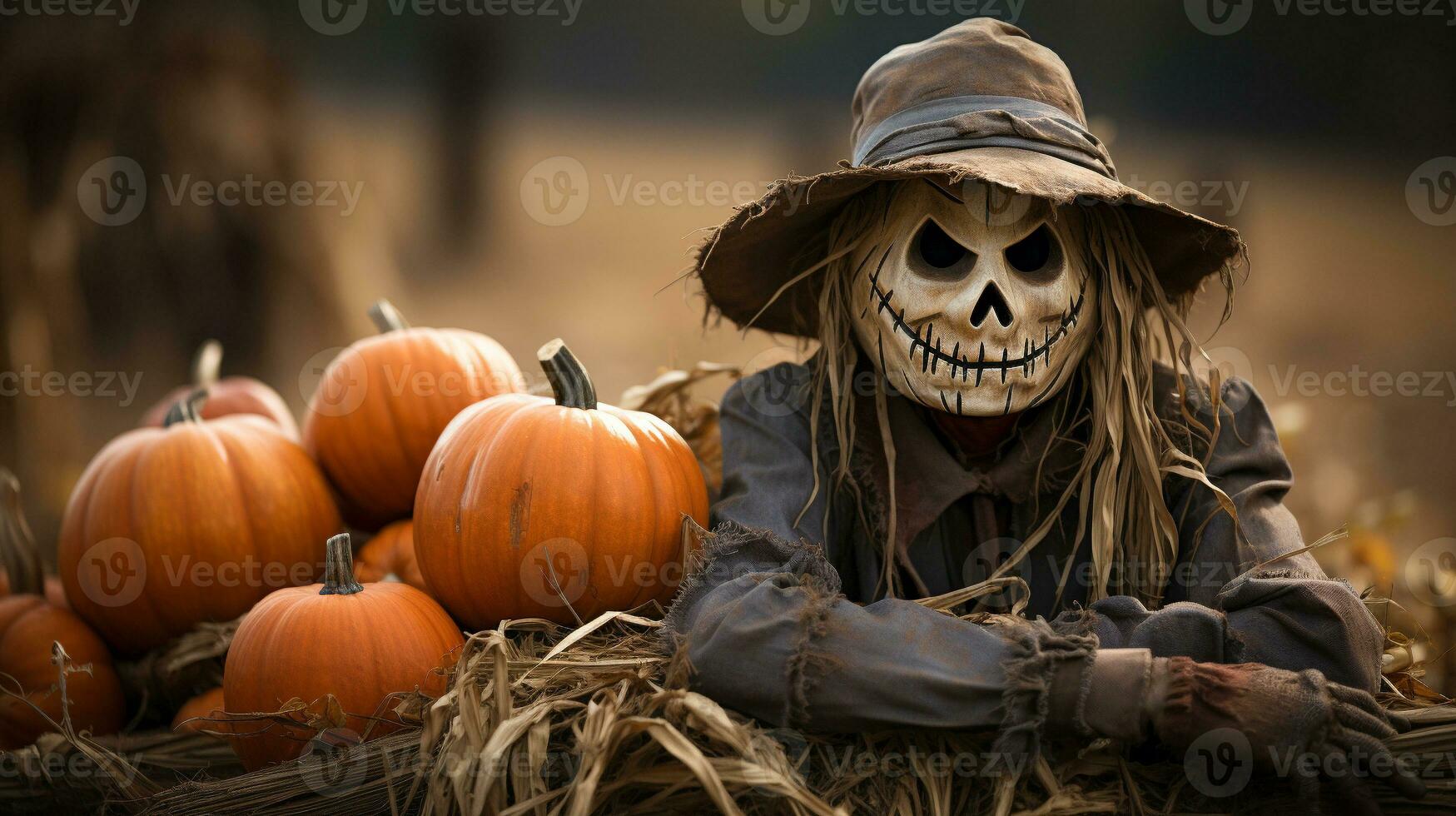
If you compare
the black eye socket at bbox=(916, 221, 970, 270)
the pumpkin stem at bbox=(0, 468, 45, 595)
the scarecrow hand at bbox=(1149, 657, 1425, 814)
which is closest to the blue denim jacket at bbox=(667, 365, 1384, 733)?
the scarecrow hand at bbox=(1149, 657, 1425, 814)

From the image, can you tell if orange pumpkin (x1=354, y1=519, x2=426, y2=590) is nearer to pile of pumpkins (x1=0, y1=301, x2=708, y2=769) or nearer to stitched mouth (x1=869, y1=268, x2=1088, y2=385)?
pile of pumpkins (x1=0, y1=301, x2=708, y2=769)

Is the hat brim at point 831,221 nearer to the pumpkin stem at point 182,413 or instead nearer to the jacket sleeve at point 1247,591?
the jacket sleeve at point 1247,591

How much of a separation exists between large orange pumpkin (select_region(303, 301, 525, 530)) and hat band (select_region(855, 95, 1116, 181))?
1.22m

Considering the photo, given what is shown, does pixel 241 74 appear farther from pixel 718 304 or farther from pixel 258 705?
pixel 258 705

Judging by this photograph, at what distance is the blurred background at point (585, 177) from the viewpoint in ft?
14.6

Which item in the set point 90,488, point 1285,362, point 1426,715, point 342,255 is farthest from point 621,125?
point 1426,715

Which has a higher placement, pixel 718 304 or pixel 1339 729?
pixel 718 304

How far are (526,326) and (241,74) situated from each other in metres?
2.05

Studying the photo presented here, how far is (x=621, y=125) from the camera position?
5.55 m

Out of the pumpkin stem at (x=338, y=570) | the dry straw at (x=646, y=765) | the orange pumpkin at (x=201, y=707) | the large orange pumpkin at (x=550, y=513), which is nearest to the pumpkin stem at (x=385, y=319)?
the large orange pumpkin at (x=550, y=513)

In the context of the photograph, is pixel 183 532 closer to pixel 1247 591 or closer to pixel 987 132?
pixel 987 132

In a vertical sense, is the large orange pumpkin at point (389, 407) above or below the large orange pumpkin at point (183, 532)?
above

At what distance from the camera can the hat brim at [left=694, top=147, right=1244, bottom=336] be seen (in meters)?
1.97

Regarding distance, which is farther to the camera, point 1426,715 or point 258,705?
point 258,705
